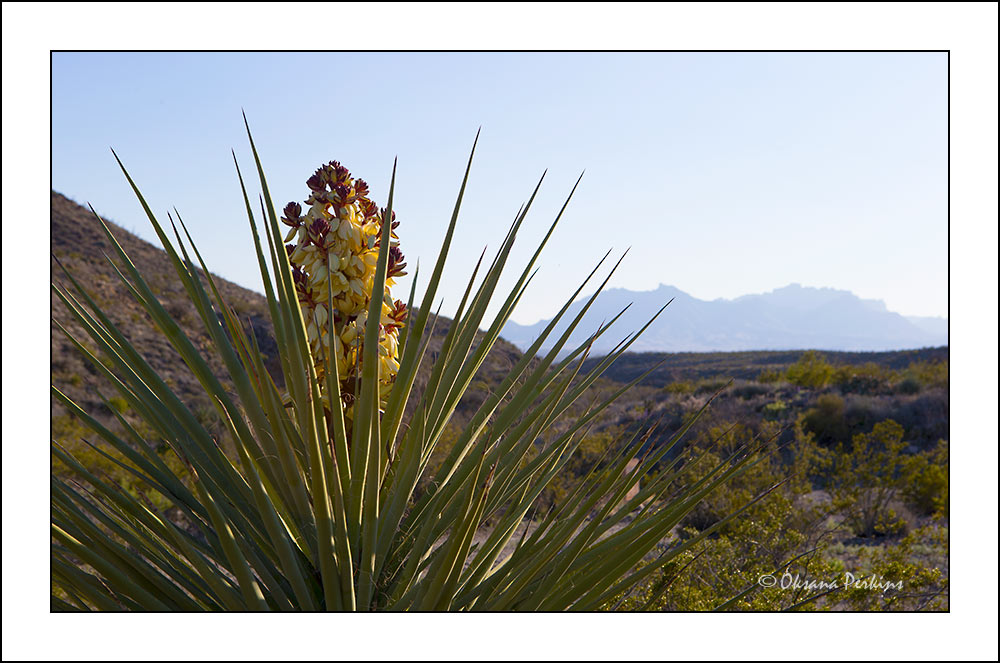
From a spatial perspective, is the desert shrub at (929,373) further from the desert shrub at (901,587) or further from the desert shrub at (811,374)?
the desert shrub at (901,587)

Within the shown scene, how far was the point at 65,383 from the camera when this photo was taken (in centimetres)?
864

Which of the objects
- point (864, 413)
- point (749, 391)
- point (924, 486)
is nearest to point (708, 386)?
point (749, 391)

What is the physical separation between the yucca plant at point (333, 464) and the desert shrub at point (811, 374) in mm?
12611

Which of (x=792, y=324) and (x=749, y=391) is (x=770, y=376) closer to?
(x=749, y=391)

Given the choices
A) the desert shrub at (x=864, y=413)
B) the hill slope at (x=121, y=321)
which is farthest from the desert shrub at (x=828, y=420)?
the hill slope at (x=121, y=321)

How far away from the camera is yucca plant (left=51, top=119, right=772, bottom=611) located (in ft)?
2.69

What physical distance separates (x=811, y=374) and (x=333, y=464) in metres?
13.3

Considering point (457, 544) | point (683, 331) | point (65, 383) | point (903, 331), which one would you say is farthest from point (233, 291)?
point (903, 331)

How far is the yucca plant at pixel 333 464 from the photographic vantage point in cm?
82

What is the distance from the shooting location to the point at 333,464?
0.85 meters

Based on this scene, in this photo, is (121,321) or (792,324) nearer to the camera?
(121,321)

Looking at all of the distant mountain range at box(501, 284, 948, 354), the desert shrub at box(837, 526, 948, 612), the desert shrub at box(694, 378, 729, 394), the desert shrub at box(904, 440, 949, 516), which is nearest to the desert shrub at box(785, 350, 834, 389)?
the desert shrub at box(694, 378, 729, 394)
